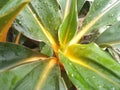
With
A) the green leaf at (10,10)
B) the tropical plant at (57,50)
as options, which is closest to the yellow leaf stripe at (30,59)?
the tropical plant at (57,50)

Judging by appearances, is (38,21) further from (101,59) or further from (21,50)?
(101,59)

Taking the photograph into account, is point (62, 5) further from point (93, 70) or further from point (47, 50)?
point (93, 70)

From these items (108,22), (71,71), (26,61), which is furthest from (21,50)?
(108,22)

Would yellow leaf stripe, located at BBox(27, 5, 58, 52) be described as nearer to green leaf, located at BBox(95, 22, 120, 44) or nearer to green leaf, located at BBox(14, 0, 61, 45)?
green leaf, located at BBox(14, 0, 61, 45)

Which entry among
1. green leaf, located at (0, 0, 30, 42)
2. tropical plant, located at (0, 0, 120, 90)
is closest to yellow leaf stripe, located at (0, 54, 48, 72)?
tropical plant, located at (0, 0, 120, 90)

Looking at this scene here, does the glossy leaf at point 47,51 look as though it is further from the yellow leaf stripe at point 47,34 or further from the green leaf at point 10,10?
the green leaf at point 10,10

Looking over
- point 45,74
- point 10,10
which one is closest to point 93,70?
point 45,74
